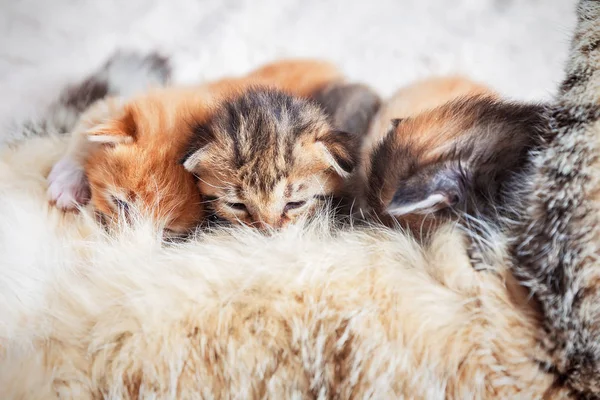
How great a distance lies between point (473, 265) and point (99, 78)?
2.65 ft

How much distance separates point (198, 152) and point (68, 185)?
22 cm

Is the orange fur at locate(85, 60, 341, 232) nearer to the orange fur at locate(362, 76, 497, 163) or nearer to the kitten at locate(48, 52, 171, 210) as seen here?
the kitten at locate(48, 52, 171, 210)

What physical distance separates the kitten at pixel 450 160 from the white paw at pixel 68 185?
16.5 inches

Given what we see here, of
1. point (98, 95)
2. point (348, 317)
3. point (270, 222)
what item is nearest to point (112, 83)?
point (98, 95)

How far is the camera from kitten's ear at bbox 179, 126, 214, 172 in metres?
0.68

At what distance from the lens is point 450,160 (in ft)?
1.89

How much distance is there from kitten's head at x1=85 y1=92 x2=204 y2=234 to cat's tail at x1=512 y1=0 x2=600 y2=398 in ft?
1.40

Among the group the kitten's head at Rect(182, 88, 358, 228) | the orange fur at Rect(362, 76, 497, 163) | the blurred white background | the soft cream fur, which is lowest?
the soft cream fur

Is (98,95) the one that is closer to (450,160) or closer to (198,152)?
(198,152)

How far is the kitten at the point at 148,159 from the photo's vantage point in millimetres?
693

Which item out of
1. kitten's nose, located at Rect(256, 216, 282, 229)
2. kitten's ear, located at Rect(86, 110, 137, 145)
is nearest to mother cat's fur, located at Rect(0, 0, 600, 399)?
kitten's nose, located at Rect(256, 216, 282, 229)

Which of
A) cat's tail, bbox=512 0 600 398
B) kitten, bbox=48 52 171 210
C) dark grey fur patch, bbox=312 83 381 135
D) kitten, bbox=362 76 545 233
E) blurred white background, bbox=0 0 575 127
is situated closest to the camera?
cat's tail, bbox=512 0 600 398

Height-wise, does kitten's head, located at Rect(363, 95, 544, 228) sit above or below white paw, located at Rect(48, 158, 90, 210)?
above

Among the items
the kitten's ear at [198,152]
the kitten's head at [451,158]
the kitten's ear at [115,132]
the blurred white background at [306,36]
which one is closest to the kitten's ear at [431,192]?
the kitten's head at [451,158]
